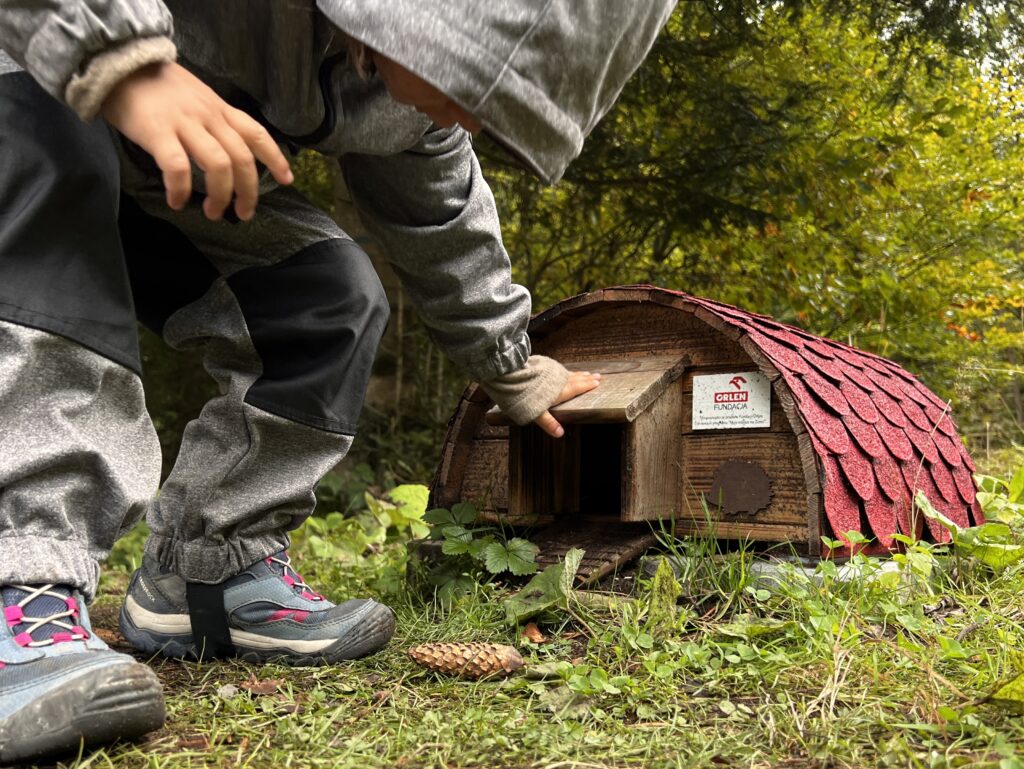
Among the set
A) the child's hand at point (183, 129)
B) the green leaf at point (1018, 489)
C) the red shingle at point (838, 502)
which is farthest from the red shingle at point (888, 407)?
the child's hand at point (183, 129)

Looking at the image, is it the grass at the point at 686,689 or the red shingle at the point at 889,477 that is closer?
the grass at the point at 686,689

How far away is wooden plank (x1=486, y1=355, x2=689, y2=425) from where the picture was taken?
6.42 ft

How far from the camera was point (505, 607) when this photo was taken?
192cm

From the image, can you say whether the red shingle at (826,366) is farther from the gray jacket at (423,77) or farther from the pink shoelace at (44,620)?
the pink shoelace at (44,620)

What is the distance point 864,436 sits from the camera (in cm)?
213

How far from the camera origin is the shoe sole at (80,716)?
1.14 metres

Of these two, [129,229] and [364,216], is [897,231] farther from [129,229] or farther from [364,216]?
[129,229]

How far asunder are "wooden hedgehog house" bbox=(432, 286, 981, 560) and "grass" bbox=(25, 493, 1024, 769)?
0.45 ft

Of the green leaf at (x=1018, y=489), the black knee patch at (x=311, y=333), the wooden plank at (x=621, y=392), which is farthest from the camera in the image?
the green leaf at (x=1018, y=489)

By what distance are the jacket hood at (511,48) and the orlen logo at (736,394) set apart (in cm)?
95

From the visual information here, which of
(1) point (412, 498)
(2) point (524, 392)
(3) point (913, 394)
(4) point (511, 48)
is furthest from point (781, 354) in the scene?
(1) point (412, 498)

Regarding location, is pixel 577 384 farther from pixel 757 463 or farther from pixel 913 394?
pixel 913 394

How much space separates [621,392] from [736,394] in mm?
277

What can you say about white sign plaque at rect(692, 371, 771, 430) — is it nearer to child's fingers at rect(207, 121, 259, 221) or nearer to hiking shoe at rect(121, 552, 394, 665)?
hiking shoe at rect(121, 552, 394, 665)
